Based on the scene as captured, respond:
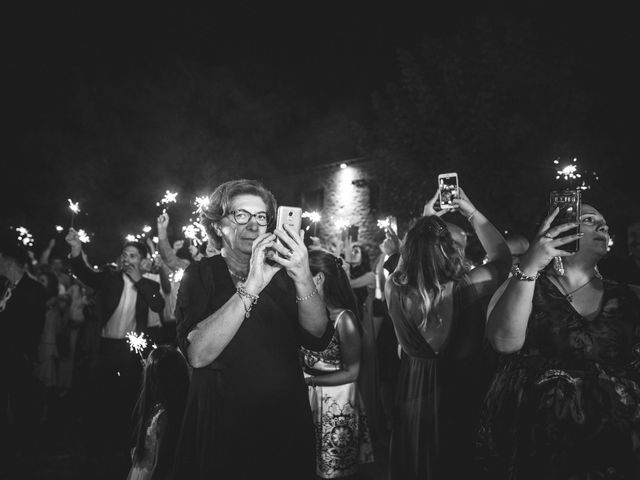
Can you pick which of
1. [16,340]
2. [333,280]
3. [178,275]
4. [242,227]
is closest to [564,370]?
[242,227]

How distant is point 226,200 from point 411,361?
75.0 inches

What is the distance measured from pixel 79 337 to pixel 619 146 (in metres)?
15.3

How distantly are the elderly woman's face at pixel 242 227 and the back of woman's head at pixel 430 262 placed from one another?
1.39 metres

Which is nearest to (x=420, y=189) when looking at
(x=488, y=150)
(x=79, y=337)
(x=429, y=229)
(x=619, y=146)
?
(x=488, y=150)

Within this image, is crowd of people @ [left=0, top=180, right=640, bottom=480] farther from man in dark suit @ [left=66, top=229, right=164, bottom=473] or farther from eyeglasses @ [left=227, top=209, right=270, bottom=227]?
man in dark suit @ [left=66, top=229, right=164, bottom=473]

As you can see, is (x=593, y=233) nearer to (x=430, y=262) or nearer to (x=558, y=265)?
(x=558, y=265)

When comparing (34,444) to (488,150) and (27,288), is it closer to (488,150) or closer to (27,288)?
(27,288)

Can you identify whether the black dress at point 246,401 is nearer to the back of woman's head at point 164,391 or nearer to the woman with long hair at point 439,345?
the back of woman's head at point 164,391

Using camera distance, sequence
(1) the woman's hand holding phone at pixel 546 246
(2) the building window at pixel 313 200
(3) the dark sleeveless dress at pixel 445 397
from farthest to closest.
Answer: (2) the building window at pixel 313 200, (3) the dark sleeveless dress at pixel 445 397, (1) the woman's hand holding phone at pixel 546 246

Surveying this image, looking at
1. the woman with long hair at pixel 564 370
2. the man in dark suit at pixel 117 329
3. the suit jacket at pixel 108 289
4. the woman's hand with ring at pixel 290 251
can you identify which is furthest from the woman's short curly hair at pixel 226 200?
the suit jacket at pixel 108 289

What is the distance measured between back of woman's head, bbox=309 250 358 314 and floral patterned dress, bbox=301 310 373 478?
155 mm

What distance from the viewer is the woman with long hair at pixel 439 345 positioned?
3.56 meters

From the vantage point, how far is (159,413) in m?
3.47

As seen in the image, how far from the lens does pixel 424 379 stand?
376 cm
